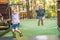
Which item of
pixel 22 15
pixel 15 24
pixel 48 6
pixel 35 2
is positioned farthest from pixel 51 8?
pixel 15 24

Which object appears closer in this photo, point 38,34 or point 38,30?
point 38,34

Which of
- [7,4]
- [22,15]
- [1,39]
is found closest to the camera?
[1,39]

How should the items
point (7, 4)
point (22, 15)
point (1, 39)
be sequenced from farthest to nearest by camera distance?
point (22, 15) < point (7, 4) < point (1, 39)

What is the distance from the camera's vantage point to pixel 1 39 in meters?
9.34

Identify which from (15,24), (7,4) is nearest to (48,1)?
(7,4)

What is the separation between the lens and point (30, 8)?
75.2 ft

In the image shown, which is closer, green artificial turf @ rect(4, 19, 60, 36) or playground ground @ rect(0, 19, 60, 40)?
playground ground @ rect(0, 19, 60, 40)

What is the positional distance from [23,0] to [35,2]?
134 cm

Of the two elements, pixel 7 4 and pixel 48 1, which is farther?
pixel 48 1

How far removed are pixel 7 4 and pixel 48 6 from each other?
35.7 feet

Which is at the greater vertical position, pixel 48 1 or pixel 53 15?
pixel 48 1

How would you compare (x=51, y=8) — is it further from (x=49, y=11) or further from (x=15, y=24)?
(x=15, y=24)

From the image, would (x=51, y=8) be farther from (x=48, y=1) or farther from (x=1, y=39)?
(x=1, y=39)

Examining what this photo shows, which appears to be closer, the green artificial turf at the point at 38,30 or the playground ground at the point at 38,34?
the playground ground at the point at 38,34
